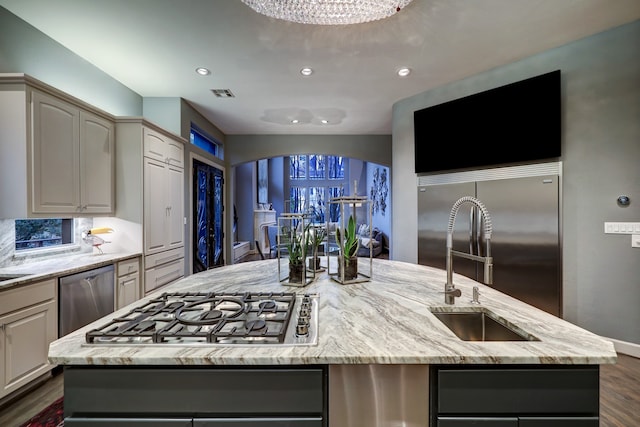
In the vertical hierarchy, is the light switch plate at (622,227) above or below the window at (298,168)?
below

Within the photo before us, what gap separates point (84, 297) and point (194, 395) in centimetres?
225

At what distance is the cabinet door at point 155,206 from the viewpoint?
3.19 m

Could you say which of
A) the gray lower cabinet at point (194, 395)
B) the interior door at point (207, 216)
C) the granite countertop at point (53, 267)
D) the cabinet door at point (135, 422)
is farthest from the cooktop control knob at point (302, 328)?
the interior door at point (207, 216)

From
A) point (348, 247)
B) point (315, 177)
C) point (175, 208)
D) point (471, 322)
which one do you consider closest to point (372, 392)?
point (471, 322)

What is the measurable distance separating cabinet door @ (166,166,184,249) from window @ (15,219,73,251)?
3.18ft

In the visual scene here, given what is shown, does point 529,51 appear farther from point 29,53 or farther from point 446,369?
point 29,53

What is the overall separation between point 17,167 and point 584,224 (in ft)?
15.9

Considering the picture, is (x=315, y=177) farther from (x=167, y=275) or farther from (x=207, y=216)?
(x=167, y=275)

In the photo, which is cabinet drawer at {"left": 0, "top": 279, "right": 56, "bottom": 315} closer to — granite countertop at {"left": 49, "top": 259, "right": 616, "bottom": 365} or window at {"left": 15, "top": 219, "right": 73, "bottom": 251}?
window at {"left": 15, "top": 219, "right": 73, "bottom": 251}

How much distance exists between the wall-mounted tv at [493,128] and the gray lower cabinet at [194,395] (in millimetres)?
3312

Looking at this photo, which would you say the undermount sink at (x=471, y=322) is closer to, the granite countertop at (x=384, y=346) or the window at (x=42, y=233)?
the granite countertop at (x=384, y=346)

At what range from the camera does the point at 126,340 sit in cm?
91

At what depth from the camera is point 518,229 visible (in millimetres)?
3070

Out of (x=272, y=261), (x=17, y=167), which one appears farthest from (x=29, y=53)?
(x=272, y=261)
